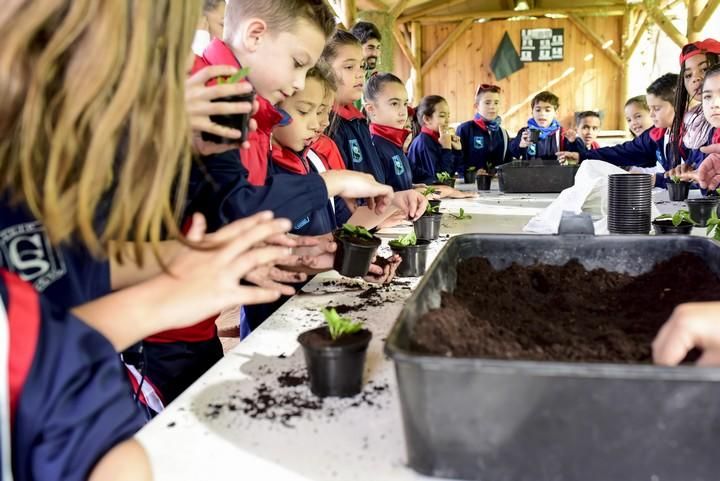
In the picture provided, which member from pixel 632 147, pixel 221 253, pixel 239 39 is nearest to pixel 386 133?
pixel 239 39

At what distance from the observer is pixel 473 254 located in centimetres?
124

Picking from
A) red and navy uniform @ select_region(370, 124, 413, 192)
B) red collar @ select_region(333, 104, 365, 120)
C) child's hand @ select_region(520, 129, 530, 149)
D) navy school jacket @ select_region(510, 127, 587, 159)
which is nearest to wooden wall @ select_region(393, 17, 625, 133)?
navy school jacket @ select_region(510, 127, 587, 159)

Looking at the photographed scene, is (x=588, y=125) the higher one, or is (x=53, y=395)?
(x=588, y=125)

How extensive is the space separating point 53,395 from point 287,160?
1.50 metres

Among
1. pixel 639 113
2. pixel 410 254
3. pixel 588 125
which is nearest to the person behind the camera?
pixel 410 254

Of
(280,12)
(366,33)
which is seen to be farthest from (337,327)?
(366,33)

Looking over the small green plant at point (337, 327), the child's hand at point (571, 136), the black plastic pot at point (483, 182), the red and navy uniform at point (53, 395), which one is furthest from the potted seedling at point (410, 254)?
the child's hand at point (571, 136)

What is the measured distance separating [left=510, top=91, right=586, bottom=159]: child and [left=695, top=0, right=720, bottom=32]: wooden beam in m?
1.86

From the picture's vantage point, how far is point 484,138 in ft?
19.3

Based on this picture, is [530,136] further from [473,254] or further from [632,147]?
[473,254]

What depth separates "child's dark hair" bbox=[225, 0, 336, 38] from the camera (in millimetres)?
1623

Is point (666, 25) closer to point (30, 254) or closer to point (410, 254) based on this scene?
point (410, 254)

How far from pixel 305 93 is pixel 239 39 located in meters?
0.35

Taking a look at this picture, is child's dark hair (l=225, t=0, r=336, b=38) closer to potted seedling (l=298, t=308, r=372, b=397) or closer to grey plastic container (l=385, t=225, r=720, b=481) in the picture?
potted seedling (l=298, t=308, r=372, b=397)
